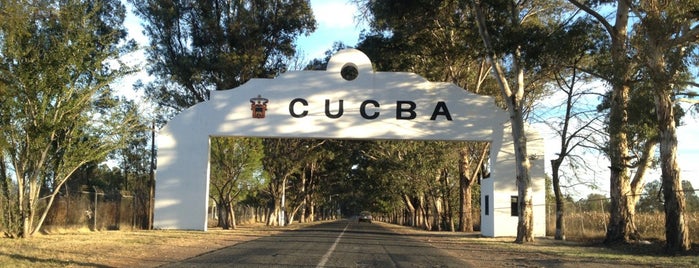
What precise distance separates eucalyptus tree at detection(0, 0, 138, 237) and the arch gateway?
5925mm

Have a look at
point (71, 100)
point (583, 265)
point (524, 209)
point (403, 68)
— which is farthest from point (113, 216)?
point (583, 265)

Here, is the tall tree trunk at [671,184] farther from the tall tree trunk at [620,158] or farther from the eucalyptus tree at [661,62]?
the tall tree trunk at [620,158]

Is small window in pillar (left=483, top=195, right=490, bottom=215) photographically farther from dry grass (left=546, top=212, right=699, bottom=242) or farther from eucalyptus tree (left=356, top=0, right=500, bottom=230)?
eucalyptus tree (left=356, top=0, right=500, bottom=230)

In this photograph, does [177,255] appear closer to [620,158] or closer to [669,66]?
[669,66]

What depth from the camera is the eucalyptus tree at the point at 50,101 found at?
1895 centimetres

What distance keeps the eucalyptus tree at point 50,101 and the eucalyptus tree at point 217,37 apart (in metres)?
14.7

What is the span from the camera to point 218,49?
37594mm

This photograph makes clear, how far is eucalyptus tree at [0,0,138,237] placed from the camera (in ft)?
62.2

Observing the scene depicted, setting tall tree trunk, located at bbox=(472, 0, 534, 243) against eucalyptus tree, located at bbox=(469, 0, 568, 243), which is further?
tall tree trunk, located at bbox=(472, 0, 534, 243)

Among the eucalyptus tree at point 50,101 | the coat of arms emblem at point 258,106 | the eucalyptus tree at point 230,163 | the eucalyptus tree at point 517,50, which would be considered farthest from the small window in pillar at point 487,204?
the eucalyptus tree at point 50,101

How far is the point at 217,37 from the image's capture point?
37.2m

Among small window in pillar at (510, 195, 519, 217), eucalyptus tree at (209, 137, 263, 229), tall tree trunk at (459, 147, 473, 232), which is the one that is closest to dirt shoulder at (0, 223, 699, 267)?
small window in pillar at (510, 195, 519, 217)

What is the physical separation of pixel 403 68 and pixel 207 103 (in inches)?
432

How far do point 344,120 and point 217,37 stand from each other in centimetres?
1380
